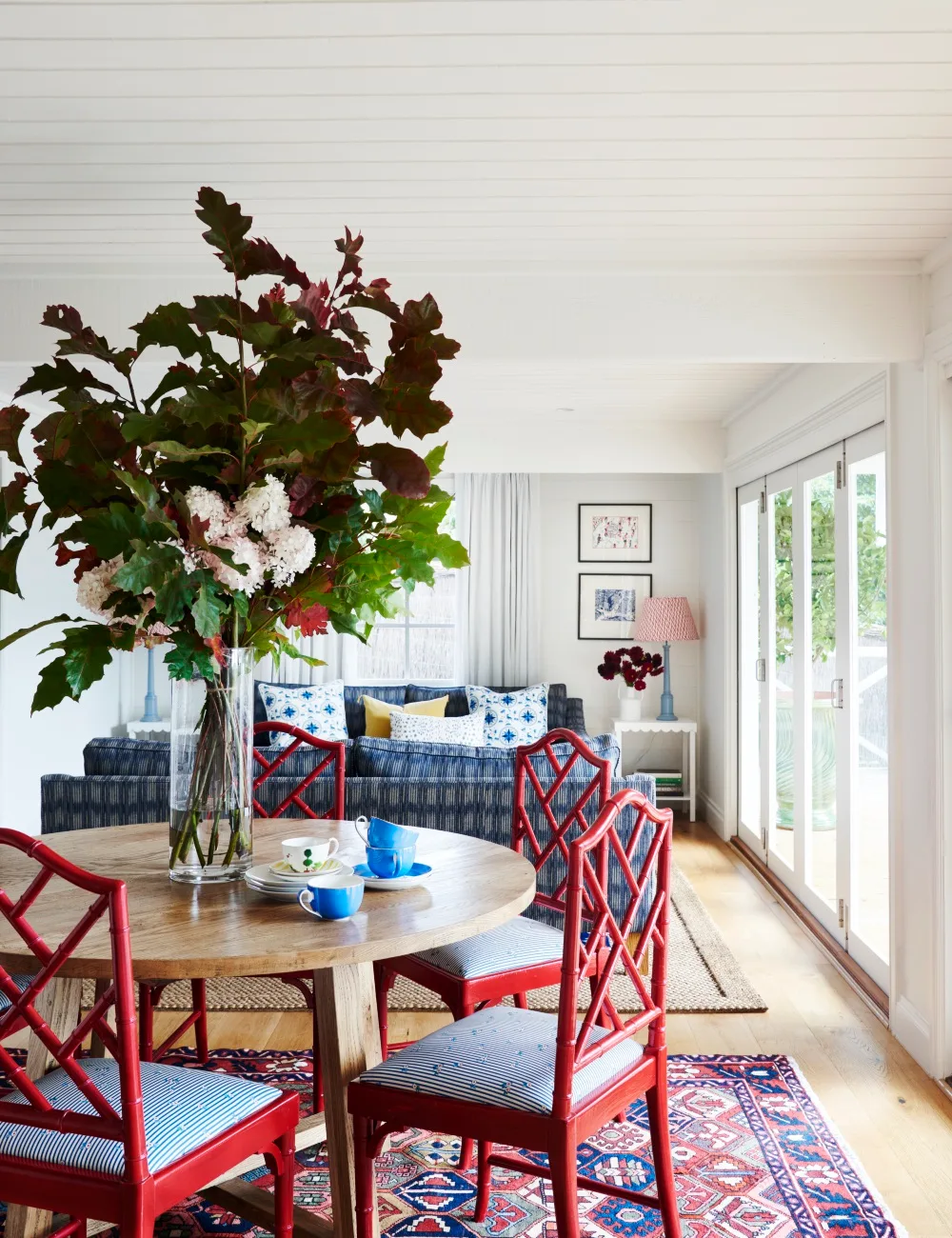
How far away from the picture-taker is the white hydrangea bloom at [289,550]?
1.90 m

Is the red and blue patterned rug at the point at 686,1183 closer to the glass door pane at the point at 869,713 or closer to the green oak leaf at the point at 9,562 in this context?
the glass door pane at the point at 869,713

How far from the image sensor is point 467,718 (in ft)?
20.6

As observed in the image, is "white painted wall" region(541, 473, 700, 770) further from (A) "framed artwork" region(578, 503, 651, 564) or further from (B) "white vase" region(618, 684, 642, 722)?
(B) "white vase" region(618, 684, 642, 722)

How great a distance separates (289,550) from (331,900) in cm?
62

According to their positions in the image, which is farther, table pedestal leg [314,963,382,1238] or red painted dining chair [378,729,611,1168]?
red painted dining chair [378,729,611,1168]

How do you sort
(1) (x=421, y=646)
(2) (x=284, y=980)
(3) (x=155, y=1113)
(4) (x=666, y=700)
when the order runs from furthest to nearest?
(1) (x=421, y=646) < (4) (x=666, y=700) < (2) (x=284, y=980) < (3) (x=155, y=1113)

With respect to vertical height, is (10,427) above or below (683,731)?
above

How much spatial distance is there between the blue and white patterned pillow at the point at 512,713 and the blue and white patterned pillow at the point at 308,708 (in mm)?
867

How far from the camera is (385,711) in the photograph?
6.50 metres

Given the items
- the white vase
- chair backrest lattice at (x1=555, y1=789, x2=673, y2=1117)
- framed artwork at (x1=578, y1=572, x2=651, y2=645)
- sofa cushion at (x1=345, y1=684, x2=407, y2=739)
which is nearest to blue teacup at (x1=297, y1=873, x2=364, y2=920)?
chair backrest lattice at (x1=555, y1=789, x2=673, y2=1117)

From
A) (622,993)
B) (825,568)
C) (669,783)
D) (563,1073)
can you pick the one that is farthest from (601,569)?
(563,1073)

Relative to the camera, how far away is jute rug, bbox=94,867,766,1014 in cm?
354

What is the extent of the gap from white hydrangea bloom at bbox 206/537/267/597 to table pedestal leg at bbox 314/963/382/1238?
2.45 ft

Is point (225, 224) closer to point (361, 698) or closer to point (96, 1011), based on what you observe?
point (96, 1011)
